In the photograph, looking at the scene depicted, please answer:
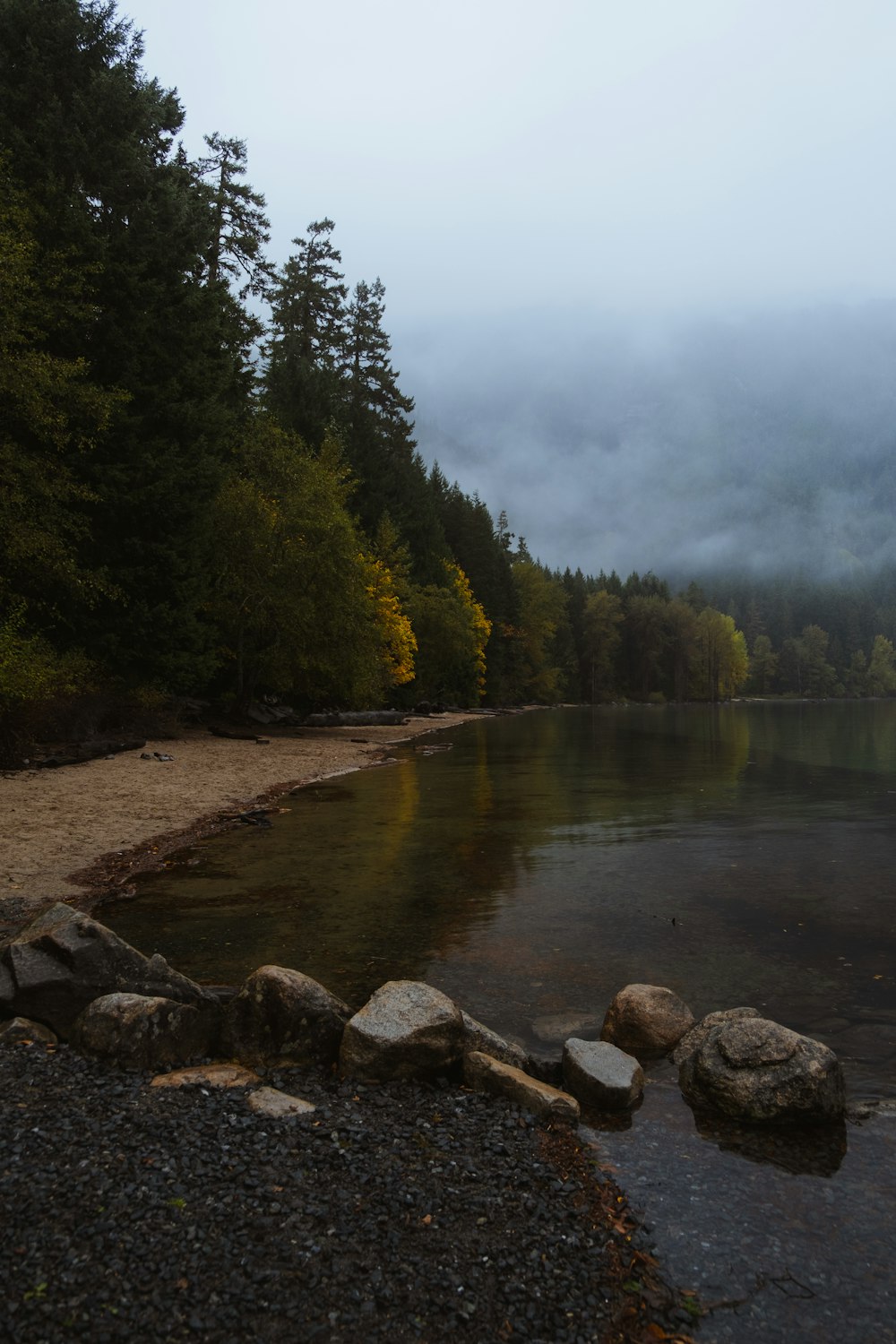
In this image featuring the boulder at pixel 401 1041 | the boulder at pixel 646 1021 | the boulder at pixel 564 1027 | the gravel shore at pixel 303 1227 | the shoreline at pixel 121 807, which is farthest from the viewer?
the shoreline at pixel 121 807

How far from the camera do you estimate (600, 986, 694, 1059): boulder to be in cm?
690

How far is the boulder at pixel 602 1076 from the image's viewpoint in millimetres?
5938

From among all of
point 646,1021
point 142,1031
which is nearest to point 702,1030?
point 646,1021

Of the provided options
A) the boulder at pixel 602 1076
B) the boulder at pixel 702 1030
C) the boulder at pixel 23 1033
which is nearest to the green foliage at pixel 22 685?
the boulder at pixel 23 1033

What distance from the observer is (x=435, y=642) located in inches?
2768

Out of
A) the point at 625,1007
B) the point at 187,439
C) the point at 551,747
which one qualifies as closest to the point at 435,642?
the point at 551,747

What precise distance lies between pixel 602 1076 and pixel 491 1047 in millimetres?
888

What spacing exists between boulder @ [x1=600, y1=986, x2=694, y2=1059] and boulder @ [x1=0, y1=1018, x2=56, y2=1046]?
15.4 ft

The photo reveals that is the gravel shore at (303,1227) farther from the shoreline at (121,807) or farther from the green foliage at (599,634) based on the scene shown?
the green foliage at (599,634)

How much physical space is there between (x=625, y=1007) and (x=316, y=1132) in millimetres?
3113

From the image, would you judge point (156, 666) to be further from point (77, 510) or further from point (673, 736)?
point (673, 736)

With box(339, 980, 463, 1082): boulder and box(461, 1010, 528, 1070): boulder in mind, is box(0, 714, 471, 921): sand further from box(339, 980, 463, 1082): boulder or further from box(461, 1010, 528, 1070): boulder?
box(461, 1010, 528, 1070): boulder

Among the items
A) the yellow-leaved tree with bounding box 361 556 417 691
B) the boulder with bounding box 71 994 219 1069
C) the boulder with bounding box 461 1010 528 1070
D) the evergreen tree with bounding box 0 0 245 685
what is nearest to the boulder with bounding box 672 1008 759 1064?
the boulder with bounding box 461 1010 528 1070

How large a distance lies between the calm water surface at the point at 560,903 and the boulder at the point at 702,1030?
95 centimetres
